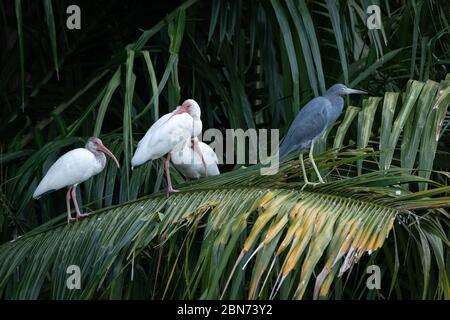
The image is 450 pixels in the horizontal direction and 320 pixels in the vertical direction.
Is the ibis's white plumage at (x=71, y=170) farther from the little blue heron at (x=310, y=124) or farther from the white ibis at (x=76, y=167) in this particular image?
the little blue heron at (x=310, y=124)

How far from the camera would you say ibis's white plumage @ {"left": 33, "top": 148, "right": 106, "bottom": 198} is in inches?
169

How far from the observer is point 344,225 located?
3.24 m

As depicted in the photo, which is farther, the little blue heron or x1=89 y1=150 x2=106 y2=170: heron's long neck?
x1=89 y1=150 x2=106 y2=170: heron's long neck

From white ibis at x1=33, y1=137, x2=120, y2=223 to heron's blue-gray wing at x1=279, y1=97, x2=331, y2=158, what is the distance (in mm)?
760

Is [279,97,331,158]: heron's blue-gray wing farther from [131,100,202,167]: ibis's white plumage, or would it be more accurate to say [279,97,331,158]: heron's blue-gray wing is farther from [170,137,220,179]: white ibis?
[170,137,220,179]: white ibis

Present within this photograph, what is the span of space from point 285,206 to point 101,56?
2.41 metres

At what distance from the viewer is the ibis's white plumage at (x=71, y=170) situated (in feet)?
14.1

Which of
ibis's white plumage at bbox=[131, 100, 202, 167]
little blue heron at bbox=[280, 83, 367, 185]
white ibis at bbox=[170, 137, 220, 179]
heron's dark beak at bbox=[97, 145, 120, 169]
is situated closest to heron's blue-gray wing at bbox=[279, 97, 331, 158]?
little blue heron at bbox=[280, 83, 367, 185]

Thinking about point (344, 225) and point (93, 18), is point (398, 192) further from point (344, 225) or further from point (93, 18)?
point (93, 18)

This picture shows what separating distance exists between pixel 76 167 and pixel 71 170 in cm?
3

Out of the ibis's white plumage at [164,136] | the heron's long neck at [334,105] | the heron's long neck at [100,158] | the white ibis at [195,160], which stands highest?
the heron's long neck at [334,105]

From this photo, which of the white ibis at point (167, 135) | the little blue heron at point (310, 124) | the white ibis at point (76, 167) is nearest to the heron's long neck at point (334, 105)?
the little blue heron at point (310, 124)
